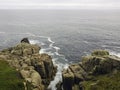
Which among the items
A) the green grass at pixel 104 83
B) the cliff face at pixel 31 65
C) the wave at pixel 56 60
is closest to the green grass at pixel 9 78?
the cliff face at pixel 31 65

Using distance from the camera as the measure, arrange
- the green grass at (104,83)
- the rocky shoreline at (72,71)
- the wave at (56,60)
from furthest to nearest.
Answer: the wave at (56,60)
the rocky shoreline at (72,71)
the green grass at (104,83)

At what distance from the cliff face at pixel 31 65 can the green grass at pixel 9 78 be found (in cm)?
317

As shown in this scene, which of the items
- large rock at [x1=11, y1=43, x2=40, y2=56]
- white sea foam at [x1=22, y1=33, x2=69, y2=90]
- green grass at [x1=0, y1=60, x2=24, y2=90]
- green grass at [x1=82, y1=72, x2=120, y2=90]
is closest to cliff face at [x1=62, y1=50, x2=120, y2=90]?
green grass at [x1=82, y1=72, x2=120, y2=90]

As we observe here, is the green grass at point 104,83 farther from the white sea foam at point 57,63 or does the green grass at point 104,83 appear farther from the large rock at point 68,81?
the white sea foam at point 57,63

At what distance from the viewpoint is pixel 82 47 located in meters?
163

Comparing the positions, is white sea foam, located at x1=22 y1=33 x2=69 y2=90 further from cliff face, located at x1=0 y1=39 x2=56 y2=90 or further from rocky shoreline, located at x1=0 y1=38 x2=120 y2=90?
cliff face, located at x1=0 y1=39 x2=56 y2=90

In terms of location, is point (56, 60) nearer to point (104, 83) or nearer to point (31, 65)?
point (31, 65)

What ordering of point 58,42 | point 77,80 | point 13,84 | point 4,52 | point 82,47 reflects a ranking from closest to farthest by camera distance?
point 13,84 < point 77,80 < point 4,52 < point 82,47 < point 58,42

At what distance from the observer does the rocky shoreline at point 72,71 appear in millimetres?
84938

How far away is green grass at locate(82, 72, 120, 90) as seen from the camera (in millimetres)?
80006

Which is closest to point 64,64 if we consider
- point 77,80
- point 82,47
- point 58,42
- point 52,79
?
point 52,79

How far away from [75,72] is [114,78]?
18.5m

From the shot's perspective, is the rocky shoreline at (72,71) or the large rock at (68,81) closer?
the rocky shoreline at (72,71)

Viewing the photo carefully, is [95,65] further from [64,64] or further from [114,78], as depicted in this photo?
[64,64]
